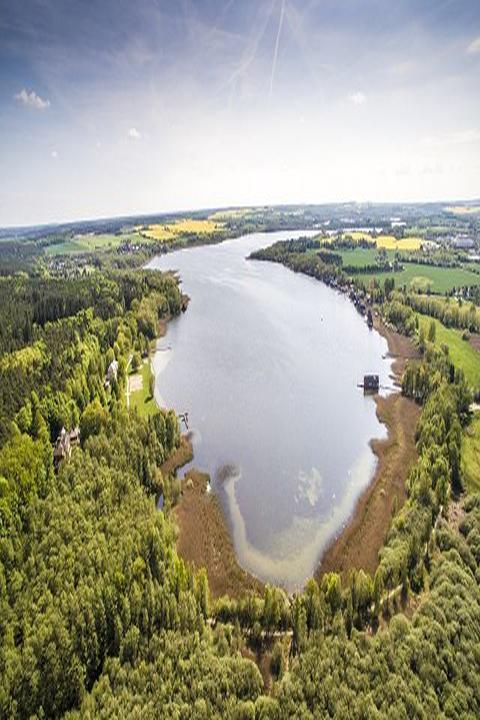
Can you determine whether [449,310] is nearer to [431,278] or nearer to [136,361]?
[431,278]

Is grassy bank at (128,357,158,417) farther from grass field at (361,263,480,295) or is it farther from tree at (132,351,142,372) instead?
grass field at (361,263,480,295)

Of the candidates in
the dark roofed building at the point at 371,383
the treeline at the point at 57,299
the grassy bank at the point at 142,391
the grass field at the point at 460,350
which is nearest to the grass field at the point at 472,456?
the grass field at the point at 460,350

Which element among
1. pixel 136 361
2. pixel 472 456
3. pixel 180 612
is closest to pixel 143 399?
pixel 136 361

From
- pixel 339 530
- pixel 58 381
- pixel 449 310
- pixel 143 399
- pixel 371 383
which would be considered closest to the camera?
pixel 339 530

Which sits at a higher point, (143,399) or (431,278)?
(431,278)

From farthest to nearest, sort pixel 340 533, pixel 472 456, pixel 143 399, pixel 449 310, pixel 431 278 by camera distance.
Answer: pixel 431 278, pixel 449 310, pixel 143 399, pixel 472 456, pixel 340 533

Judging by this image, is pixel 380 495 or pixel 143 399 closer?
pixel 380 495

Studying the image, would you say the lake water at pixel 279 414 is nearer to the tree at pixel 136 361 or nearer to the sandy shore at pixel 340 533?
the sandy shore at pixel 340 533
